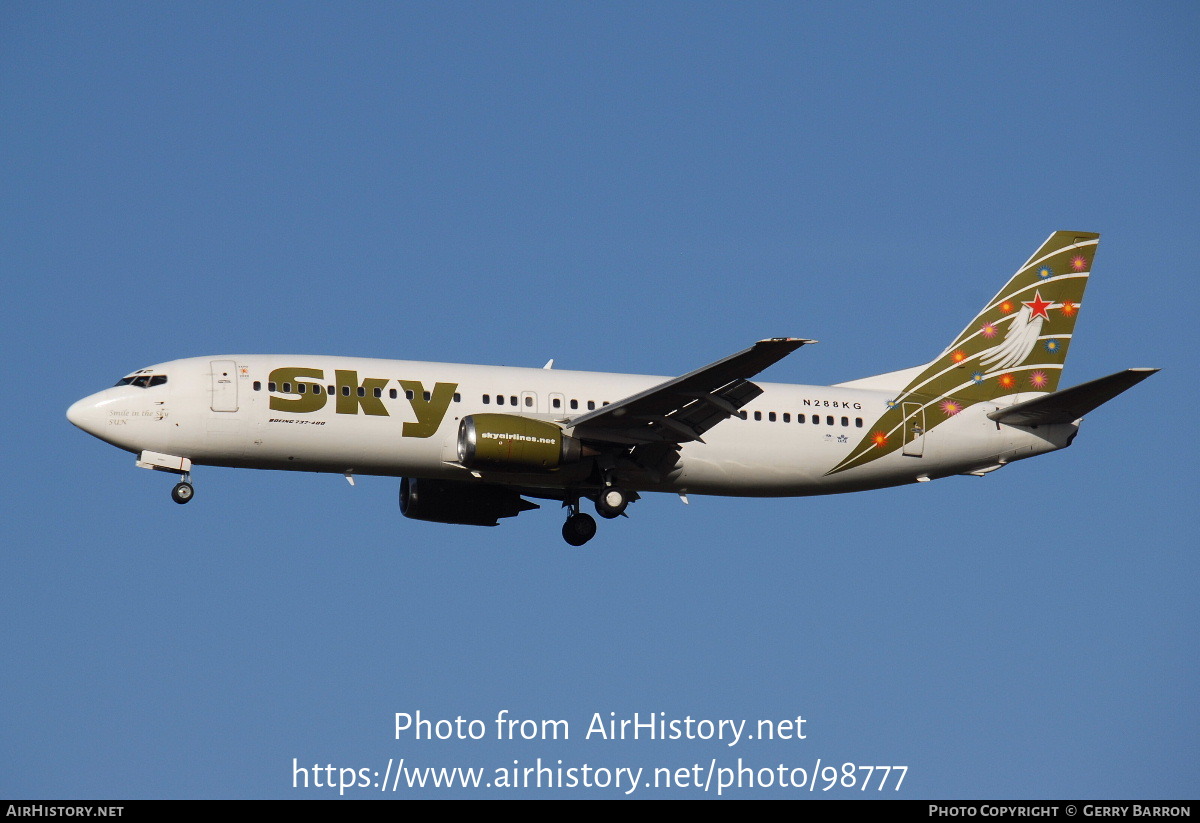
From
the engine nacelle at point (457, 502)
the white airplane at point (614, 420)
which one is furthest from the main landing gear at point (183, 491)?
the engine nacelle at point (457, 502)

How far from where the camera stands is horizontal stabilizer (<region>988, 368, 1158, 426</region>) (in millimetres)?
45562

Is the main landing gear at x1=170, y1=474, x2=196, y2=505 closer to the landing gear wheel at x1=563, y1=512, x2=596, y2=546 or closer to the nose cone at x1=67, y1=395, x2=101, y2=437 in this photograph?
the nose cone at x1=67, y1=395, x2=101, y2=437

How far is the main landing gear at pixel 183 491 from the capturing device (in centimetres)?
4491

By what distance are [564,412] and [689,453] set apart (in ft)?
12.5

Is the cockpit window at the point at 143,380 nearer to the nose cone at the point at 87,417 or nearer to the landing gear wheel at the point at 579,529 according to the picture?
the nose cone at the point at 87,417

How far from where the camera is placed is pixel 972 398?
1982 inches

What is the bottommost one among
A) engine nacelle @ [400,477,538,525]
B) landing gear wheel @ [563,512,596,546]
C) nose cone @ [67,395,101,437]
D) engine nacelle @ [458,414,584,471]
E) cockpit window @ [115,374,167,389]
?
landing gear wheel @ [563,512,596,546]

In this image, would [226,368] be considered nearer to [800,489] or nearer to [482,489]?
[482,489]

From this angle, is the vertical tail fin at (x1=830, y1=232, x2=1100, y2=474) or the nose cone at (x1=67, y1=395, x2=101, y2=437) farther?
the vertical tail fin at (x1=830, y1=232, x2=1100, y2=474)

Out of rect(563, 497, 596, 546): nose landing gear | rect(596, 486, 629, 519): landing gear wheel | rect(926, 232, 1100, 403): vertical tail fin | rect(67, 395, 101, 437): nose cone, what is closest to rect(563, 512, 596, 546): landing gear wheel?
rect(563, 497, 596, 546): nose landing gear

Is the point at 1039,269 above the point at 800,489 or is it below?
above

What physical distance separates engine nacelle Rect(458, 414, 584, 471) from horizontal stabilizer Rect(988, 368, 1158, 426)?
13.5m
